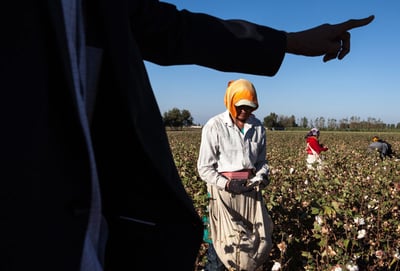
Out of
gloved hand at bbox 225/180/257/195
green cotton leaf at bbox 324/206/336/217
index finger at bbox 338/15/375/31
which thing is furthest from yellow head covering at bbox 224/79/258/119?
index finger at bbox 338/15/375/31

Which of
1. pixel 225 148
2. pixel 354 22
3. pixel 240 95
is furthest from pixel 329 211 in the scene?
pixel 354 22

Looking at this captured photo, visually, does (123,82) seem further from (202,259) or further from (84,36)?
(202,259)

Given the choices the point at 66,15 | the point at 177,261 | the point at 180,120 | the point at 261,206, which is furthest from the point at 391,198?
the point at 180,120

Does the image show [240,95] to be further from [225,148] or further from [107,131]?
[107,131]

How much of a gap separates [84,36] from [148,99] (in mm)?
160

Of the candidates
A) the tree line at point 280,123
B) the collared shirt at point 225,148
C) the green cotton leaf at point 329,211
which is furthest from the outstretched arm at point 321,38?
the tree line at point 280,123

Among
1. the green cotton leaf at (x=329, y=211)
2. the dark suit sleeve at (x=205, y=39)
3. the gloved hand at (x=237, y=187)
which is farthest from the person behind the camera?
the green cotton leaf at (x=329, y=211)

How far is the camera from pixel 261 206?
3234 millimetres

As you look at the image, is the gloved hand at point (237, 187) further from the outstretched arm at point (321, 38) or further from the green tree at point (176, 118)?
the green tree at point (176, 118)

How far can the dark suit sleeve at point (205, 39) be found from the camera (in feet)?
2.70

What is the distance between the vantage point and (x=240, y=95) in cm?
312

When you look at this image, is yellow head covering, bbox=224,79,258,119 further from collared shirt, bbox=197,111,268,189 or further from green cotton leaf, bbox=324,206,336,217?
green cotton leaf, bbox=324,206,336,217

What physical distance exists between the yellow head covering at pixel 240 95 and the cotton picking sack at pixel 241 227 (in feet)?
2.15

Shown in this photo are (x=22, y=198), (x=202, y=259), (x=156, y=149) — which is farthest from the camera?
(x=202, y=259)
